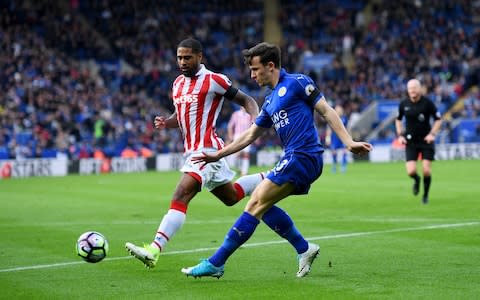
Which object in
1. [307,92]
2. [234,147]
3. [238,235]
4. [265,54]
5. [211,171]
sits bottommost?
[238,235]

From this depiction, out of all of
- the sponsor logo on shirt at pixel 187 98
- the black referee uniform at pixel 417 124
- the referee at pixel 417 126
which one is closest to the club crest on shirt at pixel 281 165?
the sponsor logo on shirt at pixel 187 98

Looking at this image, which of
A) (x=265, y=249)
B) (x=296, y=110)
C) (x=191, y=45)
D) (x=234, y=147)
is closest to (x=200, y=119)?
(x=191, y=45)

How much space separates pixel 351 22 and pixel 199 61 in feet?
142

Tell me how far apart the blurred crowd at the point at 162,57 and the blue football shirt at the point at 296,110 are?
27795mm

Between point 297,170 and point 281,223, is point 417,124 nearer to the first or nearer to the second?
point 281,223

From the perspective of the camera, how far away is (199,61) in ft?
32.9

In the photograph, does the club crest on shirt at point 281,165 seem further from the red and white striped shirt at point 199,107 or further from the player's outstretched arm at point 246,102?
the player's outstretched arm at point 246,102

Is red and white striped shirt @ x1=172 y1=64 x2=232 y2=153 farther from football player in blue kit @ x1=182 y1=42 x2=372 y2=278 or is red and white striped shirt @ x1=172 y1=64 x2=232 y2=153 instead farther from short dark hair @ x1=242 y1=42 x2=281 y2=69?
short dark hair @ x1=242 y1=42 x2=281 y2=69

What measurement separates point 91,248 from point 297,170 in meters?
2.47

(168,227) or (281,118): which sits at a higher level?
(281,118)

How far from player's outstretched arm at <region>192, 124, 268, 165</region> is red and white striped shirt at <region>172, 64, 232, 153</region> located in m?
1.08

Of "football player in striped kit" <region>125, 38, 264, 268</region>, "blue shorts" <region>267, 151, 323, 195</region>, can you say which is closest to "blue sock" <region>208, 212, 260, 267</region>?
"blue shorts" <region>267, 151, 323, 195</region>

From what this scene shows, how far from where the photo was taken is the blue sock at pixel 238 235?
8.55 metres

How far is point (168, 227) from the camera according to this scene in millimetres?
9367
